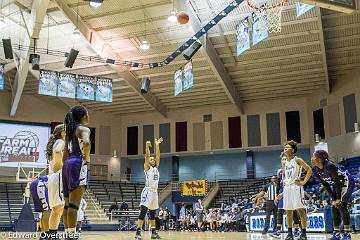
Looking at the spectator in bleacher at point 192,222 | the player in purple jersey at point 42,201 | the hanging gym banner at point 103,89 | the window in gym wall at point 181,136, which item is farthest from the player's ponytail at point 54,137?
the window in gym wall at point 181,136

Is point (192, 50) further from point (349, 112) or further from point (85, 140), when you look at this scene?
point (85, 140)

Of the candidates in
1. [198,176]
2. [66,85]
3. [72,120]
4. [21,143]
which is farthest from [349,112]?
[72,120]

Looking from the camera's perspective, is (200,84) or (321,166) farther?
(200,84)

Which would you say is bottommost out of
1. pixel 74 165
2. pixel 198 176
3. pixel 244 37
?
pixel 74 165

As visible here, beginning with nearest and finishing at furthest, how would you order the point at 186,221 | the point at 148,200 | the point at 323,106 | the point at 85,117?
the point at 85,117 < the point at 148,200 < the point at 186,221 < the point at 323,106

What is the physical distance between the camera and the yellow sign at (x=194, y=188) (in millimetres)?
28531

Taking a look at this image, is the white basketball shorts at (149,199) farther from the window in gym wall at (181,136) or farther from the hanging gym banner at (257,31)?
the window in gym wall at (181,136)

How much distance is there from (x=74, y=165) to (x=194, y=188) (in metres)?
24.9

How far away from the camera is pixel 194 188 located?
A: 95.0 feet

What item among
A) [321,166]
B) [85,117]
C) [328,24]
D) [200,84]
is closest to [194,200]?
[200,84]

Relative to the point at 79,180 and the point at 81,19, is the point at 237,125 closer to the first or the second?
the point at 81,19

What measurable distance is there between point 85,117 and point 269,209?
30.6 feet

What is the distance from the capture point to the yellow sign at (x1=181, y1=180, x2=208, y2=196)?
93.6ft

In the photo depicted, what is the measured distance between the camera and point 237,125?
3105 cm
